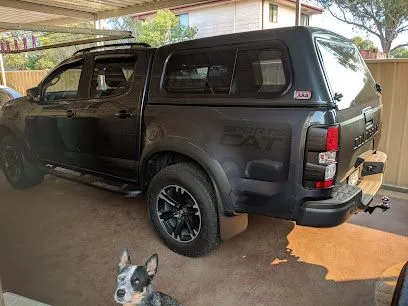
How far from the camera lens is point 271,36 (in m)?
2.95

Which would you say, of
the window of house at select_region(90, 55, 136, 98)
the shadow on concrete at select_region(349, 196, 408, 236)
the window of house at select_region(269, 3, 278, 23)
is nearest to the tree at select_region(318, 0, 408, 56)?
the window of house at select_region(269, 3, 278, 23)

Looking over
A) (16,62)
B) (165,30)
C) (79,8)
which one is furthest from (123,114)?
(16,62)

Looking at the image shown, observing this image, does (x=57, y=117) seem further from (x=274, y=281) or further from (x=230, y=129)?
(x=274, y=281)

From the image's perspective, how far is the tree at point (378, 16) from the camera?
1385 cm

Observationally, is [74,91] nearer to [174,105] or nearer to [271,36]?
[174,105]

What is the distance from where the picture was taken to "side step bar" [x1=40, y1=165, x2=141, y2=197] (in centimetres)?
413

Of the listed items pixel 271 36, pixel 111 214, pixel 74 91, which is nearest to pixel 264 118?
pixel 271 36

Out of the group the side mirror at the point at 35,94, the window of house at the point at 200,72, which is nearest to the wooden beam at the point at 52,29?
the side mirror at the point at 35,94

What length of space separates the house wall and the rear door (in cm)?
1081

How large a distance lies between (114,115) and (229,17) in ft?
40.6

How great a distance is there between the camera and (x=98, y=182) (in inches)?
180

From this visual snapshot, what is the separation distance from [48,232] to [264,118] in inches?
115

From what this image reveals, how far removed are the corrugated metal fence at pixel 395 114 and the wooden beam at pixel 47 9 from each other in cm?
633

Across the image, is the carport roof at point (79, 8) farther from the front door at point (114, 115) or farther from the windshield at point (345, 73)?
the windshield at point (345, 73)
